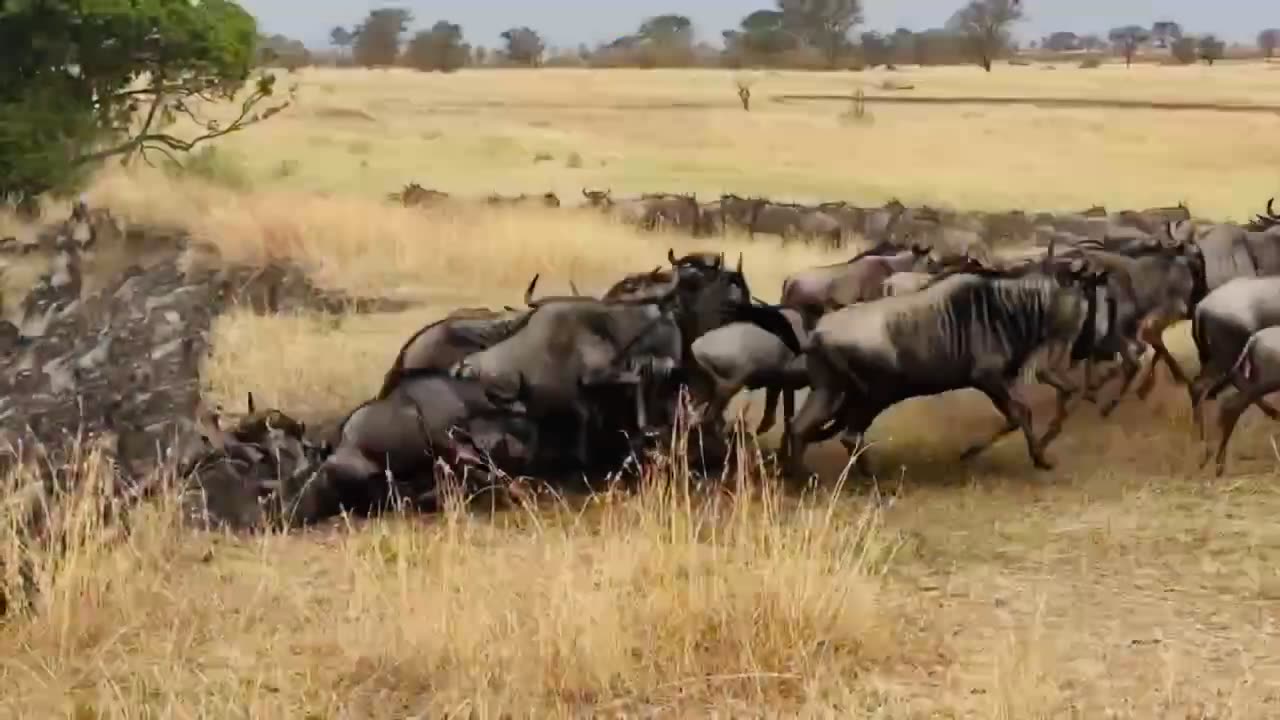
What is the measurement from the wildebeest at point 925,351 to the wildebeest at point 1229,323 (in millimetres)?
1034

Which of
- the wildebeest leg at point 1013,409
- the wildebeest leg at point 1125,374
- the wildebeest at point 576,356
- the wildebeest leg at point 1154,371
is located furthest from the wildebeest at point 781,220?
the wildebeest at point 576,356

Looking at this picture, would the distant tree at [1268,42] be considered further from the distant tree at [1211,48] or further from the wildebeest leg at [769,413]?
the wildebeest leg at [769,413]

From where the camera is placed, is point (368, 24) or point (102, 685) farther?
point (368, 24)

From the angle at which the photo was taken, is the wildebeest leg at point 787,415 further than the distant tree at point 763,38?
No

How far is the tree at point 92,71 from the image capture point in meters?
18.4

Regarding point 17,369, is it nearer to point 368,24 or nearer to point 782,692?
point 782,692

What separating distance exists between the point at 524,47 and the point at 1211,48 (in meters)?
35.8

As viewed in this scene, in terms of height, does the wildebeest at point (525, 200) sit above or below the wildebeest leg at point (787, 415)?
below

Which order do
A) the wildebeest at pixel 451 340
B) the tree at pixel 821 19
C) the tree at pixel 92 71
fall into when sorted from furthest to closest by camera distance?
1. the tree at pixel 821 19
2. the tree at pixel 92 71
3. the wildebeest at pixel 451 340

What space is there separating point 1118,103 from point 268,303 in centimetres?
3636

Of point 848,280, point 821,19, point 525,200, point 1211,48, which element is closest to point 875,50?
point 821,19

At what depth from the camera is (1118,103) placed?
46219mm

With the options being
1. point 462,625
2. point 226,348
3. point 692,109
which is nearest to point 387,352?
point 226,348

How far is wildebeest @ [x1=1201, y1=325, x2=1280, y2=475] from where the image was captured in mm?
8234
